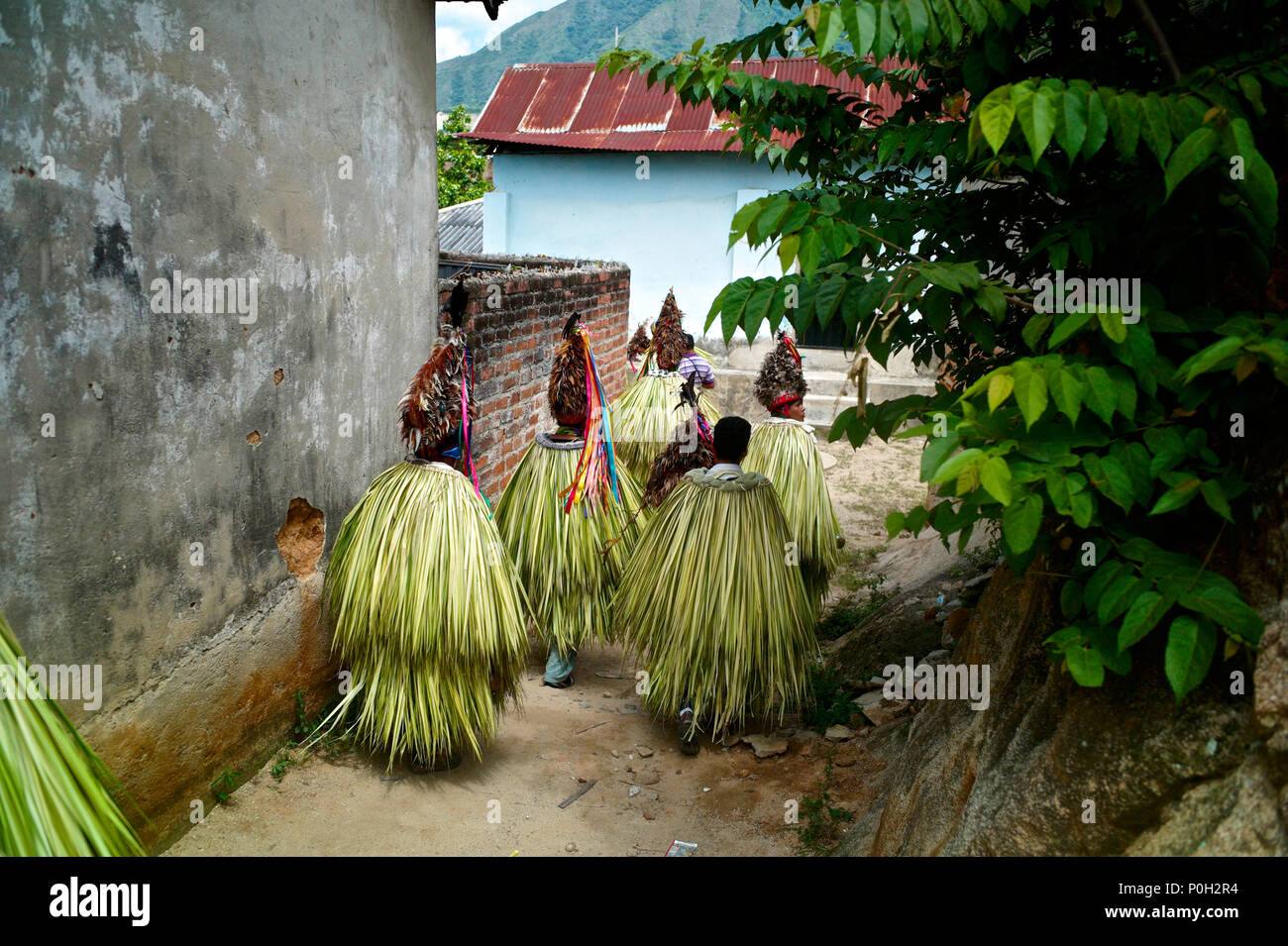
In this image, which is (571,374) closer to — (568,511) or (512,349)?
(568,511)

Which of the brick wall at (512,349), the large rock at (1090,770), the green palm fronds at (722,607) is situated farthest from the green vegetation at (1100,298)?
the brick wall at (512,349)

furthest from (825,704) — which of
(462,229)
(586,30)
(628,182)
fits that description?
(586,30)

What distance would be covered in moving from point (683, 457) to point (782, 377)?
1.11 meters

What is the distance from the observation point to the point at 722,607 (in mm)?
4098

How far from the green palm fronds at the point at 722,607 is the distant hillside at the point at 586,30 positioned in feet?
208

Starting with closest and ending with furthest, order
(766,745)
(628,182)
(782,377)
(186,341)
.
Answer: (186,341) < (766,745) < (782,377) < (628,182)

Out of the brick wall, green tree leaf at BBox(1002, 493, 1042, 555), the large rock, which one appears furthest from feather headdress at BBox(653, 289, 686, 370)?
green tree leaf at BBox(1002, 493, 1042, 555)

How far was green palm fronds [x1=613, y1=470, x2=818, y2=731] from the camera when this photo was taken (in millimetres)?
4129

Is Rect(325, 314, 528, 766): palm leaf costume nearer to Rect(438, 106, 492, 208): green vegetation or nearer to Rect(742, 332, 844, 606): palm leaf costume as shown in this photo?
Rect(742, 332, 844, 606): palm leaf costume

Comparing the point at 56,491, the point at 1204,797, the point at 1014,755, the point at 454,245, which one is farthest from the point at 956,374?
the point at 454,245

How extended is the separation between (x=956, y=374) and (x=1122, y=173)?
0.82 metres

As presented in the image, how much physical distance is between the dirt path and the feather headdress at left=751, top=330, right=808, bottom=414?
7.10 ft

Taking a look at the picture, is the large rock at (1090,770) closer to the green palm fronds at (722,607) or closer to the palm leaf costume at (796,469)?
the green palm fronds at (722,607)

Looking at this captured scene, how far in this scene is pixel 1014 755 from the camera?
7.83ft
